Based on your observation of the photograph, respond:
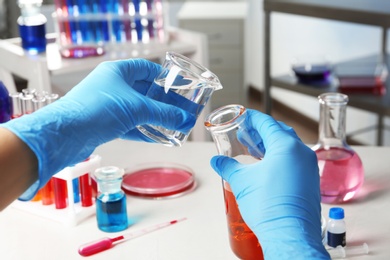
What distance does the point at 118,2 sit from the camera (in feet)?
8.14

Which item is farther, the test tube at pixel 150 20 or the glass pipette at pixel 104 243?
the test tube at pixel 150 20

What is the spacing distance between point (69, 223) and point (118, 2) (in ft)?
4.79

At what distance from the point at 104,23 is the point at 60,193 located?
1.41m

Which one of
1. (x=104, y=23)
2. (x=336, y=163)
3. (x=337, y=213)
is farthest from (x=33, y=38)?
(x=337, y=213)

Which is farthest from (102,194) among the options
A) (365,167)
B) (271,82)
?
(271,82)

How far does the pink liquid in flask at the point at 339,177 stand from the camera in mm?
1222

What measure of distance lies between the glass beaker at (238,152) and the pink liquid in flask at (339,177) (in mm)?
235

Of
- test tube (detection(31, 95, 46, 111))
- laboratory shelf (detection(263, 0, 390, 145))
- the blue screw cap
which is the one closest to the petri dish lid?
test tube (detection(31, 95, 46, 111))

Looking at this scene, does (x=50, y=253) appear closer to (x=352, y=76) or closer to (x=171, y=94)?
(x=171, y=94)

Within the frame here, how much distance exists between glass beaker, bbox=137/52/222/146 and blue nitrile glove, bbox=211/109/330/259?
128mm

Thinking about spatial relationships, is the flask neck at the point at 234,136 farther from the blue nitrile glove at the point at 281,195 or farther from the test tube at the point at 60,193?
the test tube at the point at 60,193

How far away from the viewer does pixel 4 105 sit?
129 cm

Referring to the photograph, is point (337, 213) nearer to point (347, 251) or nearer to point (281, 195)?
point (347, 251)

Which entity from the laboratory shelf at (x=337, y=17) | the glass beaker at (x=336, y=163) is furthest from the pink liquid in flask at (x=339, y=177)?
the laboratory shelf at (x=337, y=17)
